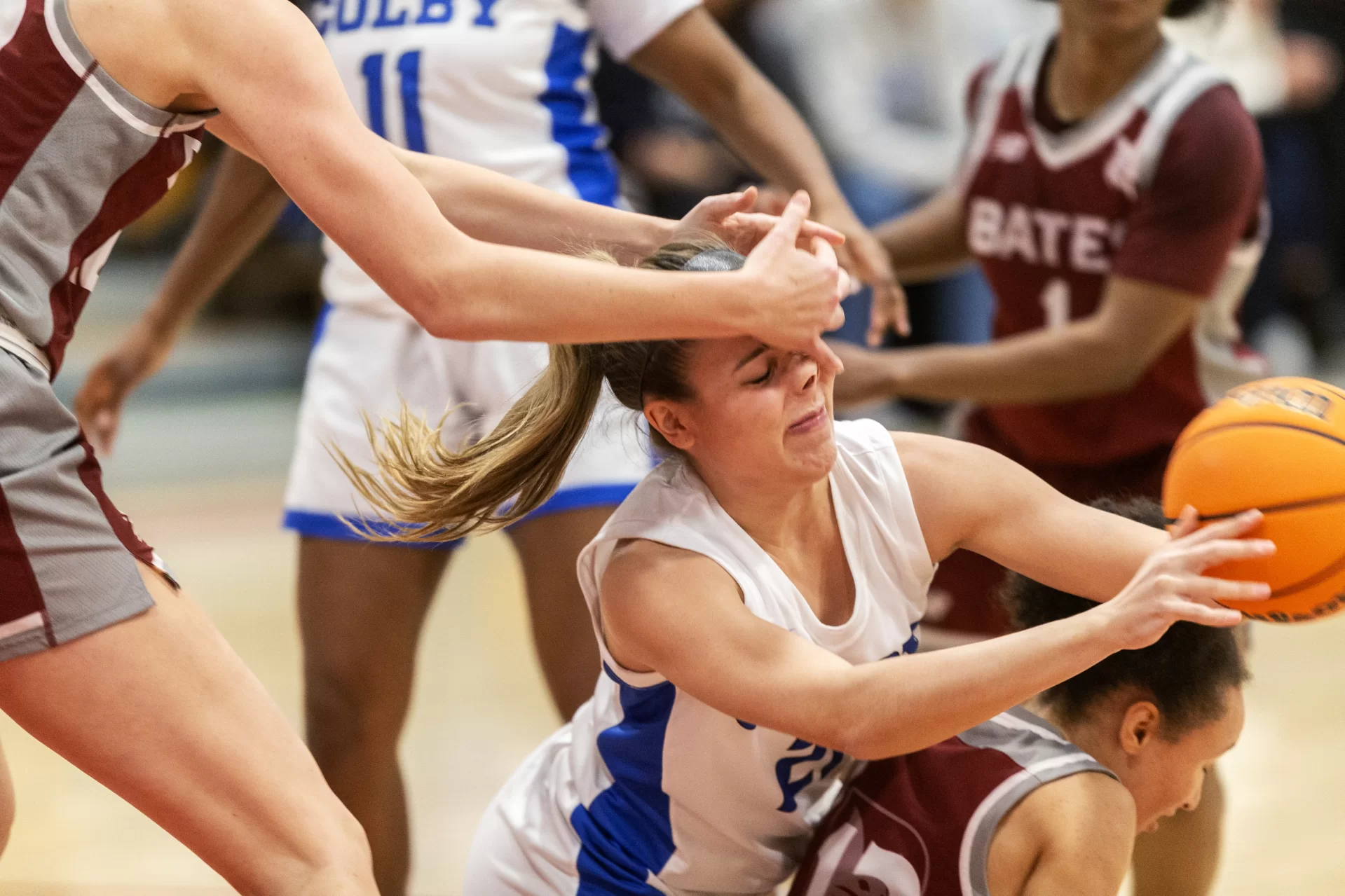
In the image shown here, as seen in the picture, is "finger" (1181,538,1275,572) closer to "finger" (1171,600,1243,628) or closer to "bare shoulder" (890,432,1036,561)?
"finger" (1171,600,1243,628)

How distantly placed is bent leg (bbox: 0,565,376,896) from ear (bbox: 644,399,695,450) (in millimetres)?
610

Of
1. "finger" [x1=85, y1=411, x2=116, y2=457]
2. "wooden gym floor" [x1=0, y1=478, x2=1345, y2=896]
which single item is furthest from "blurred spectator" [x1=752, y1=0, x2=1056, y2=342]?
"finger" [x1=85, y1=411, x2=116, y2=457]

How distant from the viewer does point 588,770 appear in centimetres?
229

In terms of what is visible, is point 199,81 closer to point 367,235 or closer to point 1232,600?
point 367,235

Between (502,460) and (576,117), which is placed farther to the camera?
(576,117)

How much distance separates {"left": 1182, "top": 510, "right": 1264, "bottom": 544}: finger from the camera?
175 centimetres

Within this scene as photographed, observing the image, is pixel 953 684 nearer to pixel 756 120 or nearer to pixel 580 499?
pixel 580 499

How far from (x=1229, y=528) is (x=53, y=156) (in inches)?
52.3

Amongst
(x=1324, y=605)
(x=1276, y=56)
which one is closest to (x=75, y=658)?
(x=1324, y=605)

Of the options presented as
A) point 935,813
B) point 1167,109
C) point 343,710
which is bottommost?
point 343,710

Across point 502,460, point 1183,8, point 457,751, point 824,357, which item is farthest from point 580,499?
point 457,751

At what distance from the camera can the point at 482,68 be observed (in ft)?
9.09

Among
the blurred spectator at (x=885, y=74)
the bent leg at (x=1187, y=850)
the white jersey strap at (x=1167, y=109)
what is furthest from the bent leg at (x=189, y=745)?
the blurred spectator at (x=885, y=74)

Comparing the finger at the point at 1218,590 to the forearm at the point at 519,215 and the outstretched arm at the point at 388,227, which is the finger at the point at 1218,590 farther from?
the forearm at the point at 519,215
